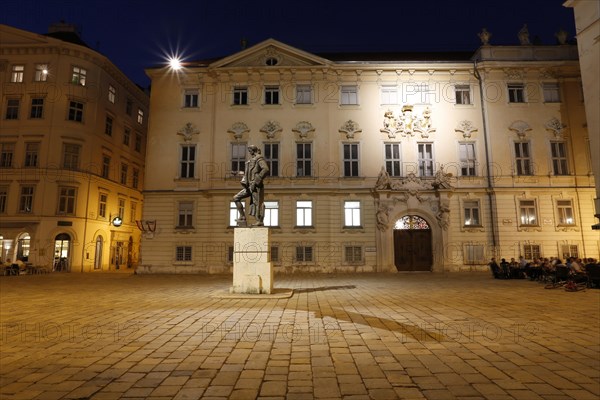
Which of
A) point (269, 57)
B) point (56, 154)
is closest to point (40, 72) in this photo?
point (56, 154)

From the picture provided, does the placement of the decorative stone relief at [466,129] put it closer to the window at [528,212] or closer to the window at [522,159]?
the window at [522,159]

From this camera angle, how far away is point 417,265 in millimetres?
25688

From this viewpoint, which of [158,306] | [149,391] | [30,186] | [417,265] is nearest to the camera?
[149,391]

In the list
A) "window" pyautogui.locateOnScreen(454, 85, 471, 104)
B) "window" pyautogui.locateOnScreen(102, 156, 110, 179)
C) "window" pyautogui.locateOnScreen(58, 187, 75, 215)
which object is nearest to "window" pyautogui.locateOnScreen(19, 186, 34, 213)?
"window" pyautogui.locateOnScreen(58, 187, 75, 215)

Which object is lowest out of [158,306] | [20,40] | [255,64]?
[158,306]

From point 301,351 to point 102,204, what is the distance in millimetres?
30849

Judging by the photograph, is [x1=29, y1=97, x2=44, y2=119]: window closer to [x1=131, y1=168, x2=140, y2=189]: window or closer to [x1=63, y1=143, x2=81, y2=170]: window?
[x1=63, y1=143, x2=81, y2=170]: window

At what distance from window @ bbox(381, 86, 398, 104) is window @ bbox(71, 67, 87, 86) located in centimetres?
2381

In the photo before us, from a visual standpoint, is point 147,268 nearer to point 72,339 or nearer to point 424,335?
point 72,339

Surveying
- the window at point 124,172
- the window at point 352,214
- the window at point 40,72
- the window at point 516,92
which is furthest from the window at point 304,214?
the window at point 40,72

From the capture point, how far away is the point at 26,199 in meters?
27.8

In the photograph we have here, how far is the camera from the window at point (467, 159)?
26.4m

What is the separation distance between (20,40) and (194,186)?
18732 millimetres

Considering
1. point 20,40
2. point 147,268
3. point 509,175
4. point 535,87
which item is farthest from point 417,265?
point 20,40
